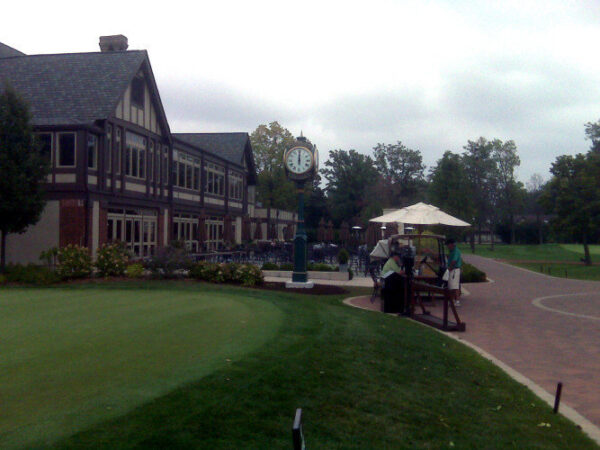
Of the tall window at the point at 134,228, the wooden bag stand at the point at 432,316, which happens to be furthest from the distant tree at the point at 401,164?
the wooden bag stand at the point at 432,316

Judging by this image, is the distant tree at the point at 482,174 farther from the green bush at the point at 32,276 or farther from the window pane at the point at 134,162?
the green bush at the point at 32,276

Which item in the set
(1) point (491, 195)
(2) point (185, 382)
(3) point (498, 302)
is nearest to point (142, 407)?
(2) point (185, 382)

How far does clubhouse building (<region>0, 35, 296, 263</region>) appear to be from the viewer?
27.0 metres

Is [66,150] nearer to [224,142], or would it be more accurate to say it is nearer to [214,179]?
[214,179]

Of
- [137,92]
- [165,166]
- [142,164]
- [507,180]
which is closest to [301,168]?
[137,92]

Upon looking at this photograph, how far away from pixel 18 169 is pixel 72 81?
725cm

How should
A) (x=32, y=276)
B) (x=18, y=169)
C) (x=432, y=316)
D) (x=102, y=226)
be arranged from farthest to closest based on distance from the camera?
(x=102, y=226), (x=18, y=169), (x=32, y=276), (x=432, y=316)

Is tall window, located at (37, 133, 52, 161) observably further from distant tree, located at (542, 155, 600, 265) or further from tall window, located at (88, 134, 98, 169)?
distant tree, located at (542, 155, 600, 265)

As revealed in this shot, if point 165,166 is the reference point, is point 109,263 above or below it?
below

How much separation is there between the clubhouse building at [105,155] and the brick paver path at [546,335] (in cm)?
1449

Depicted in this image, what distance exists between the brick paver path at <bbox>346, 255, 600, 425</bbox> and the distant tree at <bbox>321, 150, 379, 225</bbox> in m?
56.6

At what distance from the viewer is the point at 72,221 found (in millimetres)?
27031

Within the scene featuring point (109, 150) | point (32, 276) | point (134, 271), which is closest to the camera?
point (32, 276)

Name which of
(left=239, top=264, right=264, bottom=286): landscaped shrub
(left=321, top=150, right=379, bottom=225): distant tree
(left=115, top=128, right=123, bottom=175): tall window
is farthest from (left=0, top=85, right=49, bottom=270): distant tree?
(left=321, top=150, right=379, bottom=225): distant tree
